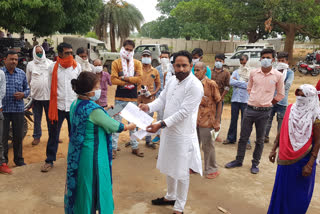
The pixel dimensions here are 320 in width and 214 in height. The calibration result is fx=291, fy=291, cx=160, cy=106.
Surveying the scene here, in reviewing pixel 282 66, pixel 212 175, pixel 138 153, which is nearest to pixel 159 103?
pixel 212 175

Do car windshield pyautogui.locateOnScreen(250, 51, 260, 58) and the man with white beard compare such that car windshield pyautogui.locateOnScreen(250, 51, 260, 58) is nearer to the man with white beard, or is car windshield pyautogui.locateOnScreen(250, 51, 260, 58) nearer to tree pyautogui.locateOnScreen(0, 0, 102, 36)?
tree pyautogui.locateOnScreen(0, 0, 102, 36)

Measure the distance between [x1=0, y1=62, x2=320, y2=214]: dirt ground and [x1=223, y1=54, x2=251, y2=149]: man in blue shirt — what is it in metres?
0.85

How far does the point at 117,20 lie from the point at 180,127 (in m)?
23.2

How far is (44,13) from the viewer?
35.0 ft

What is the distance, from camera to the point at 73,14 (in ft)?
40.4

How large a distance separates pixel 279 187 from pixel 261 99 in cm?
177

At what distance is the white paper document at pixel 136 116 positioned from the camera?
3047 millimetres

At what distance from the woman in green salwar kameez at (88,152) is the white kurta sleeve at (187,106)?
641mm

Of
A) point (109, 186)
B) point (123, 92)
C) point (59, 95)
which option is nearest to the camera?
point (109, 186)

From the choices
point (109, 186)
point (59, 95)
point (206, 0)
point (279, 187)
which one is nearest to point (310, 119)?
point (279, 187)

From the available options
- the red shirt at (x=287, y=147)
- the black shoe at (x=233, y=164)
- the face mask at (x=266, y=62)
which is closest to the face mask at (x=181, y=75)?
the red shirt at (x=287, y=147)

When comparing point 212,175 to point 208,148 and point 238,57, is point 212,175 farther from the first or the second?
point 238,57

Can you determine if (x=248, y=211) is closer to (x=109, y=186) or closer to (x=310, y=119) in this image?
(x=310, y=119)

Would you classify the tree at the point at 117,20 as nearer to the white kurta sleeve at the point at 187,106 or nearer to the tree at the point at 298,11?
the tree at the point at 298,11
